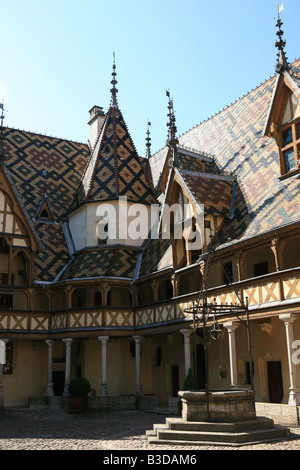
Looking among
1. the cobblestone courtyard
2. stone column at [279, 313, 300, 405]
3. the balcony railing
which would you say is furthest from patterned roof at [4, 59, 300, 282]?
the cobblestone courtyard

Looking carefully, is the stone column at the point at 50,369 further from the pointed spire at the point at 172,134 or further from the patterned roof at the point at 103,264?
the pointed spire at the point at 172,134

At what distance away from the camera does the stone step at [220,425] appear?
10.8 m

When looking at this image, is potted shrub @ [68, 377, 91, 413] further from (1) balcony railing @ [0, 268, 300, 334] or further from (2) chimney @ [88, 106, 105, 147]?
(2) chimney @ [88, 106, 105, 147]

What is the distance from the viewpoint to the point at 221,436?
34.3 ft

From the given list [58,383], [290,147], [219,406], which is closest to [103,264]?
[58,383]

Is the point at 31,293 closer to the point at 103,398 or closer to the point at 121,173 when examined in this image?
the point at 103,398

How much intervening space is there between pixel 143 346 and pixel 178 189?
8.09 metres

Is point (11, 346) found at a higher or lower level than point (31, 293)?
lower

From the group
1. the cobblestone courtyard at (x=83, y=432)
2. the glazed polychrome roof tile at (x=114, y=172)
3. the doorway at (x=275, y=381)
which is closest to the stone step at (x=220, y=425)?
the cobblestone courtyard at (x=83, y=432)

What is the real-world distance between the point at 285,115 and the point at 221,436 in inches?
465

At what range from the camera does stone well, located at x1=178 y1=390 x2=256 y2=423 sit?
11.2m

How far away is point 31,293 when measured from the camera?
23.4 m

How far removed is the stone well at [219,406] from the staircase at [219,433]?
20cm
